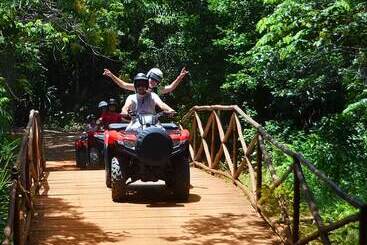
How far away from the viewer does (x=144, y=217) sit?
21.0ft

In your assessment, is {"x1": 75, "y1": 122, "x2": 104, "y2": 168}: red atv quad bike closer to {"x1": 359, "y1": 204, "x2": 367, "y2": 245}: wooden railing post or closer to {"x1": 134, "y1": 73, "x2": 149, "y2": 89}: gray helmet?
{"x1": 134, "y1": 73, "x2": 149, "y2": 89}: gray helmet

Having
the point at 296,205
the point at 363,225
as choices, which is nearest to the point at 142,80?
the point at 296,205

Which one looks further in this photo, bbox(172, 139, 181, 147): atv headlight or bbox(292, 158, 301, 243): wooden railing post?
bbox(172, 139, 181, 147): atv headlight

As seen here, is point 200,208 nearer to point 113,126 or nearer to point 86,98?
point 113,126

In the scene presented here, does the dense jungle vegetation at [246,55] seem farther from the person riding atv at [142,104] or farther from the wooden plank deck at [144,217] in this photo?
the person riding atv at [142,104]

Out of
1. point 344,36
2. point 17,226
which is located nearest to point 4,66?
point 344,36

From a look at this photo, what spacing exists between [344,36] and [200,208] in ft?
10.1

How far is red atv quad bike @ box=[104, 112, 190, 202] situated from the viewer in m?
6.66

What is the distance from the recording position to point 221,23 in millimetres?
14430

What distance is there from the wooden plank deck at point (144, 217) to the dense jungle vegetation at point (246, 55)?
24.8 inches

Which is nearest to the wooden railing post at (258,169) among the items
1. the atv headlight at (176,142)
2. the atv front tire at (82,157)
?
the atv headlight at (176,142)

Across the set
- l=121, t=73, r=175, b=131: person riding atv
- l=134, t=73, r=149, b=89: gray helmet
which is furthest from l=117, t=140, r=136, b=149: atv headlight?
l=134, t=73, r=149, b=89: gray helmet

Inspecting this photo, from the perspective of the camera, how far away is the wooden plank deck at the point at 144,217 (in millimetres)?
5754

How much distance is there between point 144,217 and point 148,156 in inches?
26.7
